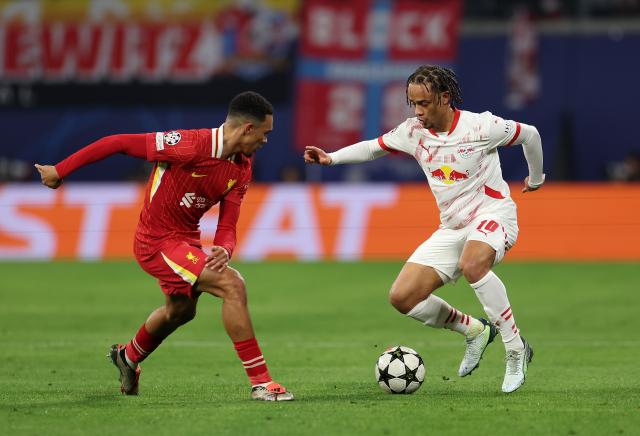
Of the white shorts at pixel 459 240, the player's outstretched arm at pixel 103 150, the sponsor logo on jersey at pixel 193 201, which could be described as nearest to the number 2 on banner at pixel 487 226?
the white shorts at pixel 459 240

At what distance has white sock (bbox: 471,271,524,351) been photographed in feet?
27.9

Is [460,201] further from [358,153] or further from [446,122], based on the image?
[358,153]

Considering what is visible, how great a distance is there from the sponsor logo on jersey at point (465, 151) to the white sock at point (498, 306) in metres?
0.81

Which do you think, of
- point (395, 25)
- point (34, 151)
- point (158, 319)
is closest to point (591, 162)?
point (395, 25)

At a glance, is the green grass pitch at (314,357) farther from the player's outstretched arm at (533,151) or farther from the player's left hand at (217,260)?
the player's outstretched arm at (533,151)

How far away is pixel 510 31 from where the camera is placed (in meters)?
25.0

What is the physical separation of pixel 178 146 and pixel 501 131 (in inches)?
87.1

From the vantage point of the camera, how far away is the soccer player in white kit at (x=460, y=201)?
8.55 meters

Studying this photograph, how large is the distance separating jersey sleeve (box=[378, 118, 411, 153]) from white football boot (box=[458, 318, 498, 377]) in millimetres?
1399

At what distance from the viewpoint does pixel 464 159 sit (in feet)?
28.5

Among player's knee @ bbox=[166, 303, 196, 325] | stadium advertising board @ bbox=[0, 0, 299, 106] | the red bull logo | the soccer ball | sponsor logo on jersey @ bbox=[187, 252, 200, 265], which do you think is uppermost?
the red bull logo

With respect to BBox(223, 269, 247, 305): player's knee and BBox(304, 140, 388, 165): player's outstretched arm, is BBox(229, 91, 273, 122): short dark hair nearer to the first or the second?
BBox(304, 140, 388, 165): player's outstretched arm

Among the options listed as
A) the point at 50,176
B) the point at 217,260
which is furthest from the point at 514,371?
the point at 50,176

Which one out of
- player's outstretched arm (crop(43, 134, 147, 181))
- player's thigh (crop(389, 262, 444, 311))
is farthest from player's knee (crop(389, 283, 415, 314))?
player's outstretched arm (crop(43, 134, 147, 181))
